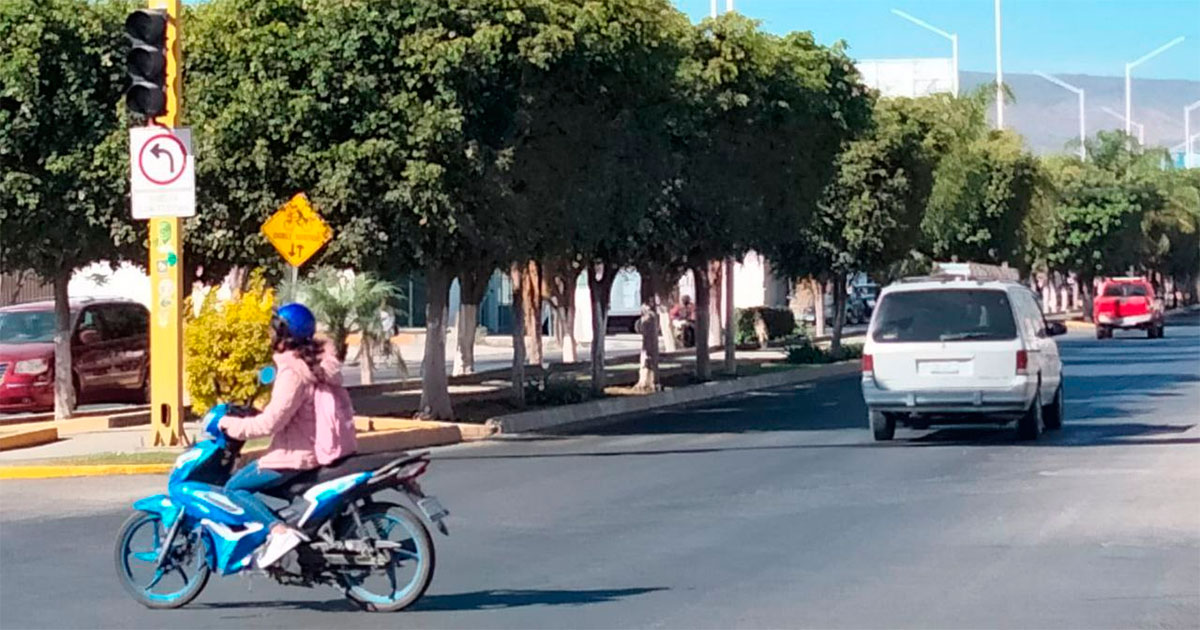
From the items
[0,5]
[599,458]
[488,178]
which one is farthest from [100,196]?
[599,458]

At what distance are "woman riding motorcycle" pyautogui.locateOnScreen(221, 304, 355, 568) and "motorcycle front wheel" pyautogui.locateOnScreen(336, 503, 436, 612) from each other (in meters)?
0.35

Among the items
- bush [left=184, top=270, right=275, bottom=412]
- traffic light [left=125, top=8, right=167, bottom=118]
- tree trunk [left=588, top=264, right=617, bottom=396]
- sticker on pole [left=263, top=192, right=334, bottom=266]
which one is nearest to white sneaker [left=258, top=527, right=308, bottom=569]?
traffic light [left=125, top=8, right=167, bottom=118]

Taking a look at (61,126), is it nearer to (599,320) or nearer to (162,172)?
(162,172)

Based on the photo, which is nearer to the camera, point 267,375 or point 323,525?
point 267,375

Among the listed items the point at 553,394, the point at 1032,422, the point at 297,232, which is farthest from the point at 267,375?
the point at 553,394

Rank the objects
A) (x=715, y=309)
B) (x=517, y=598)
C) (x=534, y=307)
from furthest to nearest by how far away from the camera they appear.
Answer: (x=715, y=309) < (x=534, y=307) < (x=517, y=598)

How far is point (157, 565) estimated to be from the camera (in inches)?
425

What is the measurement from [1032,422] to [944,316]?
1.72m

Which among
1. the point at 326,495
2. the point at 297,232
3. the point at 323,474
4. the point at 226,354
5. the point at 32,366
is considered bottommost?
the point at 326,495

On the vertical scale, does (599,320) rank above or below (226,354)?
above

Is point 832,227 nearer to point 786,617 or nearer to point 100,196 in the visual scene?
point 100,196

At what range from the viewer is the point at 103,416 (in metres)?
25.4

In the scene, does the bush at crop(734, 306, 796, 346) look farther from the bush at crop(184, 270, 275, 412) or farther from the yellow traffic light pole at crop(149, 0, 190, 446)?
the yellow traffic light pole at crop(149, 0, 190, 446)

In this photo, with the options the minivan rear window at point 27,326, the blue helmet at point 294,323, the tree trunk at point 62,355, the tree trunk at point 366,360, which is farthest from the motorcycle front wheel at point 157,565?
the tree trunk at point 366,360
